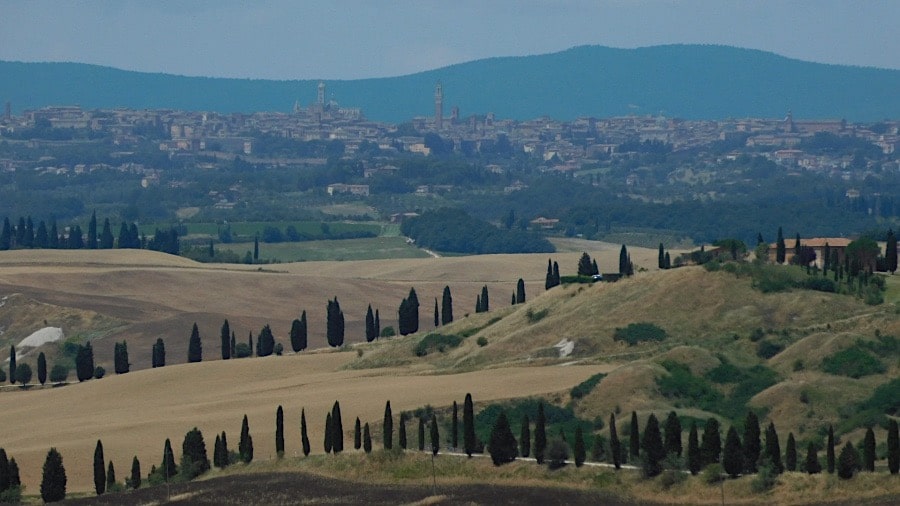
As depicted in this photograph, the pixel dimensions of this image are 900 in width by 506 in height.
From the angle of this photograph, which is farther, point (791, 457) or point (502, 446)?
A: point (502, 446)

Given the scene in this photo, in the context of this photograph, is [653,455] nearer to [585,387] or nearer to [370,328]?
[585,387]

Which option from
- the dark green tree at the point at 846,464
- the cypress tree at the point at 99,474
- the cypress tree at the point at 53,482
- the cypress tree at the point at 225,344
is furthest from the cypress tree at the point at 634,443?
the cypress tree at the point at 225,344

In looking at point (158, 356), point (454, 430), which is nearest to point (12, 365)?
point (158, 356)

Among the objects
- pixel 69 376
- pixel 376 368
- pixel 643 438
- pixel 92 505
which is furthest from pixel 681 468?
pixel 69 376

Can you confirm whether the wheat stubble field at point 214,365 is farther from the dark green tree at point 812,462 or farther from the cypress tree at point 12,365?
the dark green tree at point 812,462

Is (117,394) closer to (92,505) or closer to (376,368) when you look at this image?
(376,368)

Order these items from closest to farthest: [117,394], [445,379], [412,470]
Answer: [412,470], [445,379], [117,394]

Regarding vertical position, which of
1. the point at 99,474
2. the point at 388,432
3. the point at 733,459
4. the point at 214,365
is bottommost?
the point at 214,365
